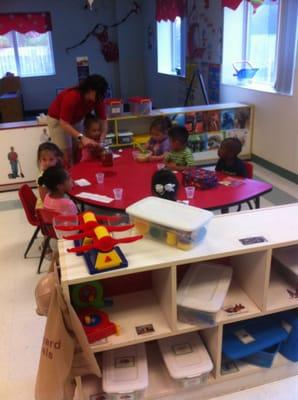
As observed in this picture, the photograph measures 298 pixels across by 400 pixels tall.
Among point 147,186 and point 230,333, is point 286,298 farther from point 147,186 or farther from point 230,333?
point 147,186

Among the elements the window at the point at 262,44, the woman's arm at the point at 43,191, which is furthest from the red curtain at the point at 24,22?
the woman's arm at the point at 43,191

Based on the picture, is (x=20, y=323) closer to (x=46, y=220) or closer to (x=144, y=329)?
(x=46, y=220)

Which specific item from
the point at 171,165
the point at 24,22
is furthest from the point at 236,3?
the point at 24,22

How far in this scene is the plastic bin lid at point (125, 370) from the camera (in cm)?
153

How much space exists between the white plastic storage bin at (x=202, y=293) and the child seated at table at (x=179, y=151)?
4.86ft

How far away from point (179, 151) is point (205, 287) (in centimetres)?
172

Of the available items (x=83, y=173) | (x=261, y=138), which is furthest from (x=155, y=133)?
(x=261, y=138)

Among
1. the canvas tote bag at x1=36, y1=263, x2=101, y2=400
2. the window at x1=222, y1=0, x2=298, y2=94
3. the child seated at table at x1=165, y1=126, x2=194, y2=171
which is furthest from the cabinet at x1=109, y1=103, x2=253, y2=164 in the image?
the canvas tote bag at x1=36, y1=263, x2=101, y2=400

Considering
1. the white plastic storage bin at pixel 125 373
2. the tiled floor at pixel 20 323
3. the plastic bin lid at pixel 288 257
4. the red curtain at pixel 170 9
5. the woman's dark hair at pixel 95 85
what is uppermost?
the red curtain at pixel 170 9

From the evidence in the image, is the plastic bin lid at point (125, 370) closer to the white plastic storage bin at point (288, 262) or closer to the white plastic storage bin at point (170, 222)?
the white plastic storage bin at point (170, 222)

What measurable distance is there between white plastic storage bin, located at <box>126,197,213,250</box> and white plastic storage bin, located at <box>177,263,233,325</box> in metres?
0.22

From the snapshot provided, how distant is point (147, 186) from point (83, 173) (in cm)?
61

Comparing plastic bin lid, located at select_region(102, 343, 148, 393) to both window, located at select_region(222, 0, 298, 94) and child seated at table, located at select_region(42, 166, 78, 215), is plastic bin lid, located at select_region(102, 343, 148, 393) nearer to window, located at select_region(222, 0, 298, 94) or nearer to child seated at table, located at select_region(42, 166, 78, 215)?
child seated at table, located at select_region(42, 166, 78, 215)

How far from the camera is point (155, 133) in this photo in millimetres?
3600
